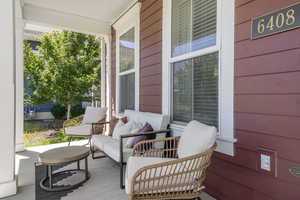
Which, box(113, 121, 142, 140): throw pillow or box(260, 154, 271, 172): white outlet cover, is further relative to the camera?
box(113, 121, 142, 140): throw pillow

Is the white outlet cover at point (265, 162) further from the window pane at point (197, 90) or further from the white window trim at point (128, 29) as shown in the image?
the white window trim at point (128, 29)

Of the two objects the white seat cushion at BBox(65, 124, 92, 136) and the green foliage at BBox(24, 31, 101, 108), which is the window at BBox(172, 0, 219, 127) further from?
the green foliage at BBox(24, 31, 101, 108)

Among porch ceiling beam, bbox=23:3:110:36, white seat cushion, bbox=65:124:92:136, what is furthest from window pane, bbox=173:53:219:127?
porch ceiling beam, bbox=23:3:110:36

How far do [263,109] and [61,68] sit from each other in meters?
5.61

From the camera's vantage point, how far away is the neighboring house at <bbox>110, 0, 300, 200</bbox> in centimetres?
136

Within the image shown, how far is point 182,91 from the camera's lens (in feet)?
8.23

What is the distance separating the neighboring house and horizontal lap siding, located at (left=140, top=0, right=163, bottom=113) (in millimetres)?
27

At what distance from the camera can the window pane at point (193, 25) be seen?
2.02 m

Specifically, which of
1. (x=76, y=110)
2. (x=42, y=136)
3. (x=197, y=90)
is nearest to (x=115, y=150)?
(x=197, y=90)

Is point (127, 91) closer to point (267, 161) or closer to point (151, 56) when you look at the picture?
point (151, 56)

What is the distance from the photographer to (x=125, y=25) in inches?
158

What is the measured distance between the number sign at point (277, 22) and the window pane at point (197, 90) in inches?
19.2

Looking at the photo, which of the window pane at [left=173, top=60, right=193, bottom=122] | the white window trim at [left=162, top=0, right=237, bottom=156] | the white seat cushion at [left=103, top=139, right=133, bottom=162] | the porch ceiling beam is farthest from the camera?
the porch ceiling beam
